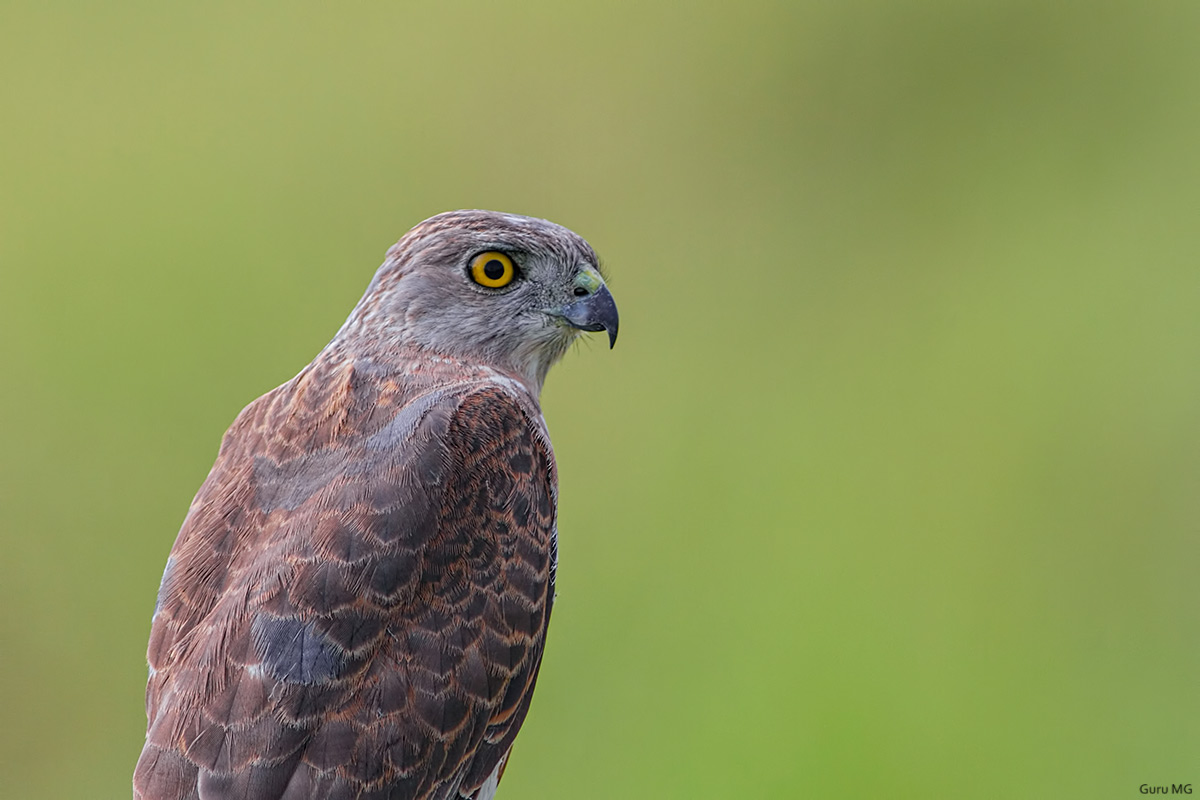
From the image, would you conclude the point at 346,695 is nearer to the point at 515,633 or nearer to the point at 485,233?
the point at 515,633

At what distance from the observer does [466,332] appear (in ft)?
13.9

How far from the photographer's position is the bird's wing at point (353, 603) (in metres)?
3.25

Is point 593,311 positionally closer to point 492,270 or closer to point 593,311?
point 593,311

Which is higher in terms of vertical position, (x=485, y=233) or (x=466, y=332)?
(x=485, y=233)

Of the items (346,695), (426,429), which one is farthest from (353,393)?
(346,695)

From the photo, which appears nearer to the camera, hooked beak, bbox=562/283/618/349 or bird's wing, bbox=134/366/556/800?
bird's wing, bbox=134/366/556/800

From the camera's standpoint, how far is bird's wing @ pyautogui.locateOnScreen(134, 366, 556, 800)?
3.25m

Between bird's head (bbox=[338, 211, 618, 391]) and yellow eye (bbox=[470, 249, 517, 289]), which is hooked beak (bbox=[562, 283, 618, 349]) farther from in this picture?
yellow eye (bbox=[470, 249, 517, 289])

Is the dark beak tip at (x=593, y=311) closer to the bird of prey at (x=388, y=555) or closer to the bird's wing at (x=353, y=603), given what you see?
the bird of prey at (x=388, y=555)

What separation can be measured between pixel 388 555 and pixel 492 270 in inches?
46.2

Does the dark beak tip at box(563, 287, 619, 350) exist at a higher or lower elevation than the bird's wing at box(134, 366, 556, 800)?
higher

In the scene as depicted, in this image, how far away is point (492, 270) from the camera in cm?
425

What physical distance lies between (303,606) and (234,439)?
90 centimetres

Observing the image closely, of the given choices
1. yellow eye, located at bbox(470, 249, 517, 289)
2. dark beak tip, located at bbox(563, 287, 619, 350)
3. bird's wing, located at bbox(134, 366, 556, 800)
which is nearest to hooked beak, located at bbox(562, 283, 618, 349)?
dark beak tip, located at bbox(563, 287, 619, 350)
